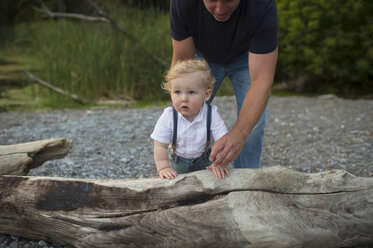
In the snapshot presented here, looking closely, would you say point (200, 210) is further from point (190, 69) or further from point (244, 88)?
point (244, 88)

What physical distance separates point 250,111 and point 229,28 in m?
0.56

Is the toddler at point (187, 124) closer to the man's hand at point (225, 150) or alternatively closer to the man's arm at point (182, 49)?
the man's hand at point (225, 150)

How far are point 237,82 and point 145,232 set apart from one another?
1317mm

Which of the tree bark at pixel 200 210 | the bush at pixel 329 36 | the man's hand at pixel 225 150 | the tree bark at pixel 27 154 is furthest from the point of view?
the bush at pixel 329 36

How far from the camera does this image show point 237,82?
2.51m

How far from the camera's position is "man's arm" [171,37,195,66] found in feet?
7.39

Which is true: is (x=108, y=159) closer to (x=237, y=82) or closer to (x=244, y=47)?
(x=237, y=82)

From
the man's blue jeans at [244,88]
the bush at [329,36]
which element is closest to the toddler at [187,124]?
the man's blue jeans at [244,88]

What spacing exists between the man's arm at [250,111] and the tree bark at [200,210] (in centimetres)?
13

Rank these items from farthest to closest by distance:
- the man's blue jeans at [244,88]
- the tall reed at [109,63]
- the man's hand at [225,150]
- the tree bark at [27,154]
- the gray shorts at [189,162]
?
the tall reed at [109,63]
the man's blue jeans at [244,88]
the tree bark at [27,154]
the gray shorts at [189,162]
the man's hand at [225,150]

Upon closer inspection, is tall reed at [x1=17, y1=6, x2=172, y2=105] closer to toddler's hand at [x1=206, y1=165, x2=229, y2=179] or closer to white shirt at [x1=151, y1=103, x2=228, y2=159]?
white shirt at [x1=151, y1=103, x2=228, y2=159]

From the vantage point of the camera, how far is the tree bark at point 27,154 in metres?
2.22

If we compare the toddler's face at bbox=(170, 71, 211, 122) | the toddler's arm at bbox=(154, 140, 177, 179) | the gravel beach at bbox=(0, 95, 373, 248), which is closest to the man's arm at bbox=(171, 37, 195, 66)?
the toddler's face at bbox=(170, 71, 211, 122)

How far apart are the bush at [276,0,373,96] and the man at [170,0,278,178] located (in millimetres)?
5930
